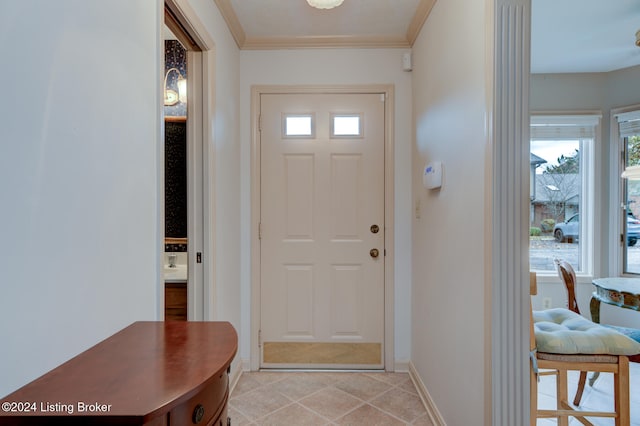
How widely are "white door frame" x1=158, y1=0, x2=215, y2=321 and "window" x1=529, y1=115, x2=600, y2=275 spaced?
3170 mm

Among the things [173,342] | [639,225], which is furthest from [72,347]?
[639,225]

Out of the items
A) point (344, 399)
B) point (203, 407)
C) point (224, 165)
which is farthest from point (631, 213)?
point (203, 407)

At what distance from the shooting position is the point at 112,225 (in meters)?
1.06

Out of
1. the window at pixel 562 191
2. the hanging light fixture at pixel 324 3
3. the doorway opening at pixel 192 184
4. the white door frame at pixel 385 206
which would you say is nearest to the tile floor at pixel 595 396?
the white door frame at pixel 385 206

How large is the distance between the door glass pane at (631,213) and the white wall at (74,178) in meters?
4.06

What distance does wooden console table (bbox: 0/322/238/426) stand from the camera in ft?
1.97

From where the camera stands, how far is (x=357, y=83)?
271cm

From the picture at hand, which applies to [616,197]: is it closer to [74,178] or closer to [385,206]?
[385,206]

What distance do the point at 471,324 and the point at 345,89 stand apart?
1935 millimetres

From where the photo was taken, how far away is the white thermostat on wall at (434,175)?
1.94 metres

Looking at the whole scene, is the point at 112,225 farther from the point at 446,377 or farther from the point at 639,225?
the point at 639,225

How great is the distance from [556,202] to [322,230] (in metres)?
2.55

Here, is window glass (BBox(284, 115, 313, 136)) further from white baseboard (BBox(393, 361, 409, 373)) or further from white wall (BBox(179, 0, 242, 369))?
white baseboard (BBox(393, 361, 409, 373))

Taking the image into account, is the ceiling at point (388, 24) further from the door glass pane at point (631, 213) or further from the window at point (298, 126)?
the door glass pane at point (631, 213)
